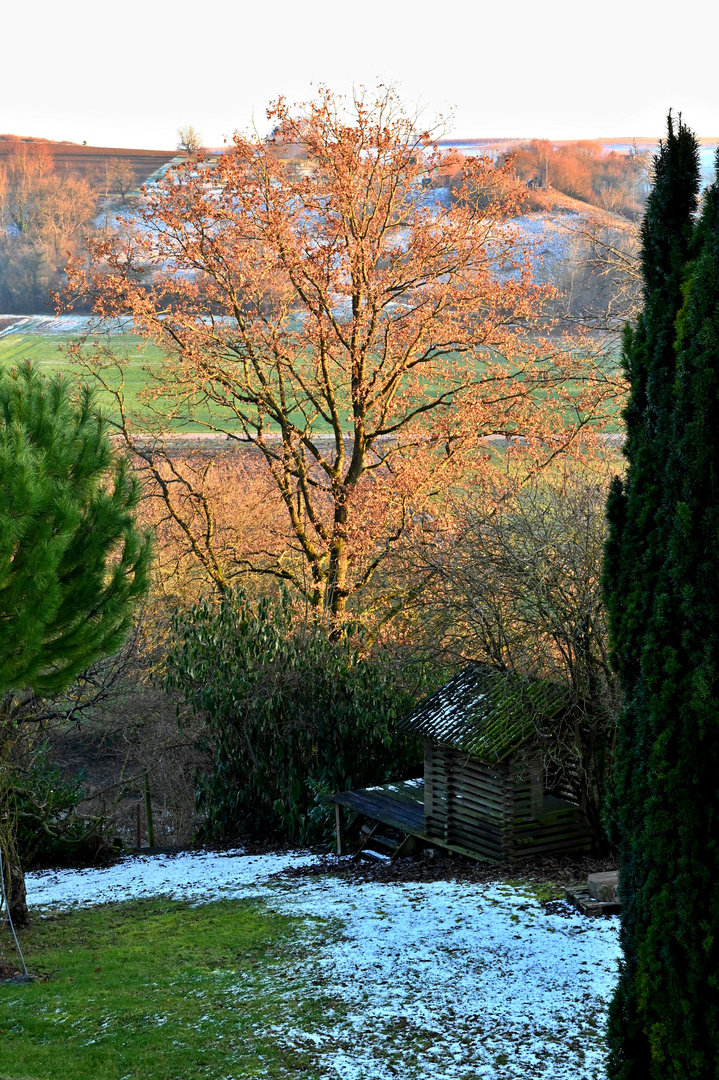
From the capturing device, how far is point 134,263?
1920 cm

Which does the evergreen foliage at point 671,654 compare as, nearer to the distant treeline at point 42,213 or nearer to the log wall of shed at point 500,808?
the log wall of shed at point 500,808

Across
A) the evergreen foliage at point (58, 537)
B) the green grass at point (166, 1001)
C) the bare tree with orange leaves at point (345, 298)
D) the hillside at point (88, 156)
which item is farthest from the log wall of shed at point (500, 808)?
the hillside at point (88, 156)

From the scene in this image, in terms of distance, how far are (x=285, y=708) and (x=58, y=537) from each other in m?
8.47

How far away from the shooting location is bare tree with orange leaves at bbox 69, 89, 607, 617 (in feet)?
57.0

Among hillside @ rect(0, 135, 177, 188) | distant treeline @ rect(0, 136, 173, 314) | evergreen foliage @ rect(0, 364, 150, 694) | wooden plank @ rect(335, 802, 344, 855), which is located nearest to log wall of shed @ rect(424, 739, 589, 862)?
wooden plank @ rect(335, 802, 344, 855)

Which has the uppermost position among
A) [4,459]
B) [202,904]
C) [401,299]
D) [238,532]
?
[401,299]

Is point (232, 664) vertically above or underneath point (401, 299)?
underneath

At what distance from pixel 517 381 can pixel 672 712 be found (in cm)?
1400

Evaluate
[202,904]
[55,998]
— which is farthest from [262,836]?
[55,998]

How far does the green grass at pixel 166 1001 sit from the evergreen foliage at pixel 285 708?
4471mm

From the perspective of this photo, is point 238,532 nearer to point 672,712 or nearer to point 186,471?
point 186,471

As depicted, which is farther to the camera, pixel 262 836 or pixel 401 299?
pixel 401 299

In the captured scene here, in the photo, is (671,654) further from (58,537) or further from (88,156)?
(88,156)

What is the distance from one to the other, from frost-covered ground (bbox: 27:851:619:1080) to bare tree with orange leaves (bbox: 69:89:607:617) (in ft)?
25.3
